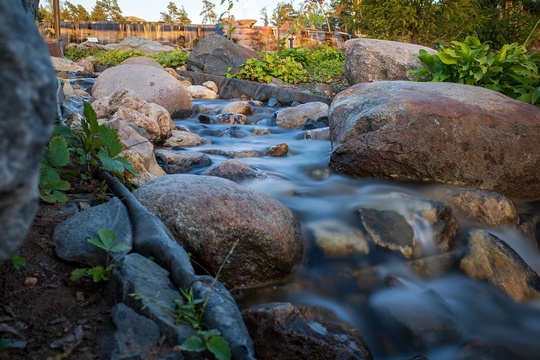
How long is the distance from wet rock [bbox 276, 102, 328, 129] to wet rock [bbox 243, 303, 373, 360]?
571 cm

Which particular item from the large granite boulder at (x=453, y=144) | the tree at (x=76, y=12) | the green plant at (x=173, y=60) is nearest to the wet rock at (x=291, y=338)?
the large granite boulder at (x=453, y=144)

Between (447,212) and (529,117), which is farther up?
(529,117)

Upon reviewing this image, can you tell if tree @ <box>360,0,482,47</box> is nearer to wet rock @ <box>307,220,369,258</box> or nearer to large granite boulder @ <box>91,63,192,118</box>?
large granite boulder @ <box>91,63,192,118</box>

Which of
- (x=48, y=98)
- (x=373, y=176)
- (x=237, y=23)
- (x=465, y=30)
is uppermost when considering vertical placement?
(x=237, y=23)

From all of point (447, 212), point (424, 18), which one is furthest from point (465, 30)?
point (447, 212)

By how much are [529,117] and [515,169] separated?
0.58 metres

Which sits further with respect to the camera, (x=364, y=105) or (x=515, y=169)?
(x=364, y=105)

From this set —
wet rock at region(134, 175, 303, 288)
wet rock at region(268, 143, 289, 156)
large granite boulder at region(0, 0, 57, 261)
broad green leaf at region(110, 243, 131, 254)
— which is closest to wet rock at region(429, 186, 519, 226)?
wet rock at region(134, 175, 303, 288)

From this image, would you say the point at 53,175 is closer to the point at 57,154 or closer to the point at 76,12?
the point at 57,154

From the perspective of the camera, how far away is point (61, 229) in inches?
90.4

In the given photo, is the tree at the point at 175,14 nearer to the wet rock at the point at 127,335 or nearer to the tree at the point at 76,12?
the tree at the point at 76,12

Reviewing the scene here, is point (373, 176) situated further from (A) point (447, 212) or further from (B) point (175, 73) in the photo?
(B) point (175, 73)

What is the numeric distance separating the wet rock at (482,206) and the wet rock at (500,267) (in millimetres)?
302

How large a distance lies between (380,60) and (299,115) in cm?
189
